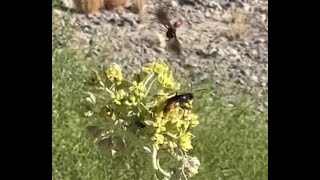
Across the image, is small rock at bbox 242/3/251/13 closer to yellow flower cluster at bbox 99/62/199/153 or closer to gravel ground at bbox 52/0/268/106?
gravel ground at bbox 52/0/268/106

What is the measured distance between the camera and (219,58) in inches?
78.3

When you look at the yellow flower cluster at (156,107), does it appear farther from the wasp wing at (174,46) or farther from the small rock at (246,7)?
the small rock at (246,7)

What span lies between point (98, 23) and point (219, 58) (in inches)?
13.9

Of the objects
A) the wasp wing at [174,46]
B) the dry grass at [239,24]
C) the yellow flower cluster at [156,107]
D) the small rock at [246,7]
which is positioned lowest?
the yellow flower cluster at [156,107]

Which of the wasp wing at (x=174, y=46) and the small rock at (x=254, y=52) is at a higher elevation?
the wasp wing at (x=174, y=46)

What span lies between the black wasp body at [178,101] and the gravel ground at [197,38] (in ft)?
0.62

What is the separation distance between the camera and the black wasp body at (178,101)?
67.6 inches

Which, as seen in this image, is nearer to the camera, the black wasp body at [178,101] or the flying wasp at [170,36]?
the black wasp body at [178,101]

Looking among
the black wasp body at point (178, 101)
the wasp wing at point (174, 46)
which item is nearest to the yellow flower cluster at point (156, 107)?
the black wasp body at point (178, 101)

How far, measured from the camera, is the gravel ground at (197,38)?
1973mm

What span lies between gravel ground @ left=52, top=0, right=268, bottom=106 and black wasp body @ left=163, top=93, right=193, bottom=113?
0.62 ft

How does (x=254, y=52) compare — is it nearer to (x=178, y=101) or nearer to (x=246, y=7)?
(x=246, y=7)
